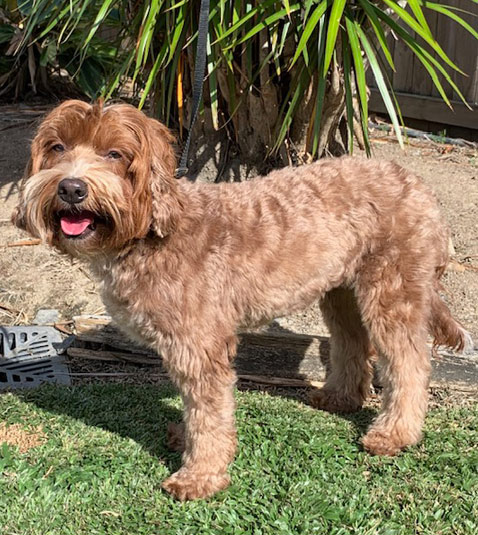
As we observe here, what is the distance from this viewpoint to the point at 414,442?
396cm

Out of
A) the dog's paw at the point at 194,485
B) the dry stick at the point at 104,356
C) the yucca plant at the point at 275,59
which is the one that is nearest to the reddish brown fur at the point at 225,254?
the dog's paw at the point at 194,485

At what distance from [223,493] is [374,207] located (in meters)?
1.58

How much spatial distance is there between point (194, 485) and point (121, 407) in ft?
3.12

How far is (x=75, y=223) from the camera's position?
10.3ft

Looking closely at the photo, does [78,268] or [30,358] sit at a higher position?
[78,268]

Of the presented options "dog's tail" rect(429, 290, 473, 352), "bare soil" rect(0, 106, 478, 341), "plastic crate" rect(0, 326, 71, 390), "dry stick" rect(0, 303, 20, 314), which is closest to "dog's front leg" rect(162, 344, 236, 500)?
"dog's tail" rect(429, 290, 473, 352)

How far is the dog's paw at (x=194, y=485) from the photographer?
3555mm

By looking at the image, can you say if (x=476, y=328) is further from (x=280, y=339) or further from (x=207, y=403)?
(x=207, y=403)

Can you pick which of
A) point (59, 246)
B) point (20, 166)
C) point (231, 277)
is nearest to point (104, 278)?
point (59, 246)

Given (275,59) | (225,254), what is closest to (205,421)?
(225,254)

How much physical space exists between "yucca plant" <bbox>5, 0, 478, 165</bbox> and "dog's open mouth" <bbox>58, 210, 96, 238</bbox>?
1820mm

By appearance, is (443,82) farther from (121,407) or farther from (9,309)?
(121,407)

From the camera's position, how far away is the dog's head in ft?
10.0

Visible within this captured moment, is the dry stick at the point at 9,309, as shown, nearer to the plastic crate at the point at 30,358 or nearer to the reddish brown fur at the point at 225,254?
the plastic crate at the point at 30,358
